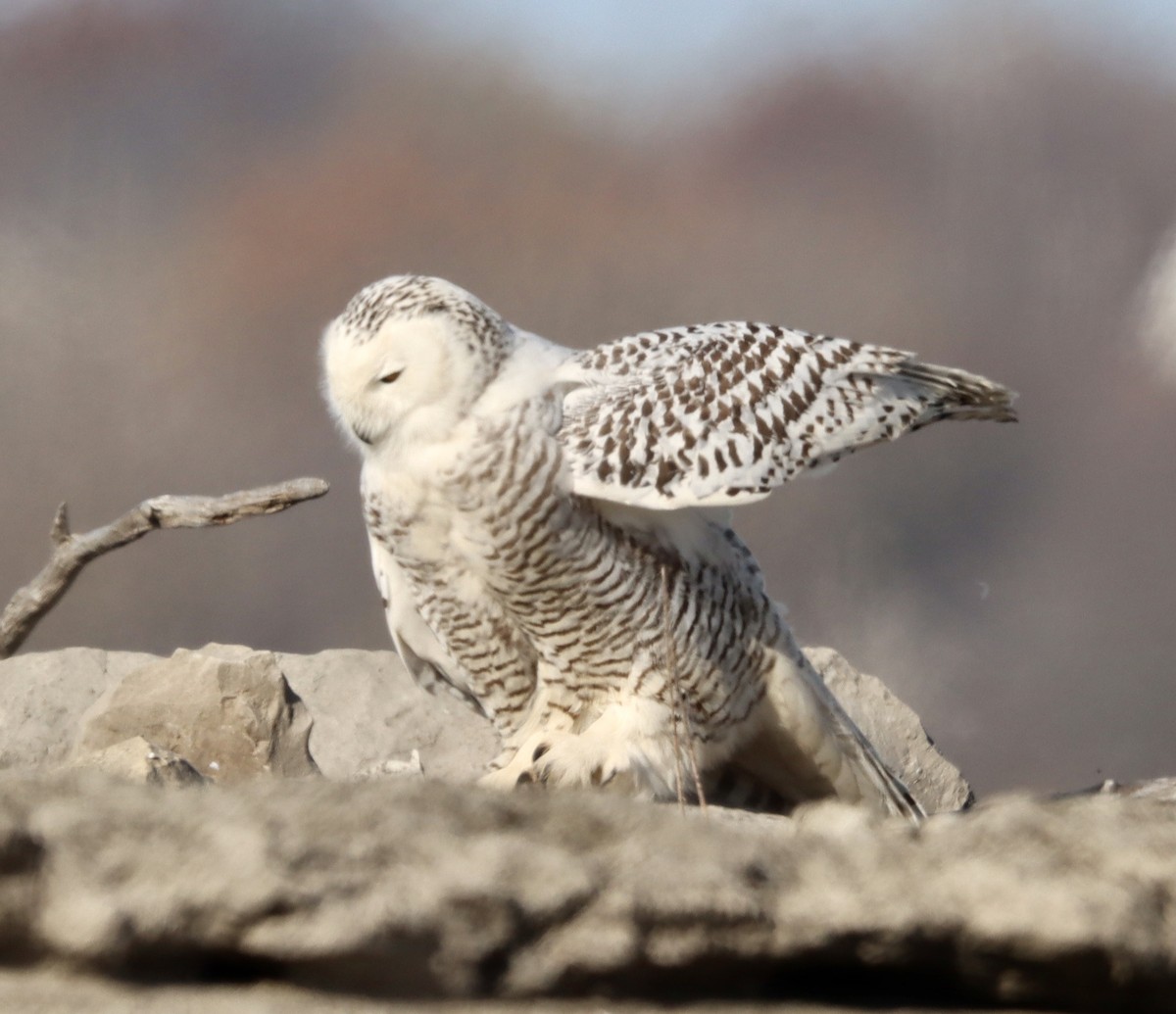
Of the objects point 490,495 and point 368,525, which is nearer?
point 490,495

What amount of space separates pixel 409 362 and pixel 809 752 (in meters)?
1.47

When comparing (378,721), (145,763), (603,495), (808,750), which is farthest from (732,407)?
(378,721)

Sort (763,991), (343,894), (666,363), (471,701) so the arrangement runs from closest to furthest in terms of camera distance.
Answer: (343,894), (763,991), (666,363), (471,701)

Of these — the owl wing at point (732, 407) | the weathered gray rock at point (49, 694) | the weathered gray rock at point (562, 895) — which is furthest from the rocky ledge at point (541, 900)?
the weathered gray rock at point (49, 694)

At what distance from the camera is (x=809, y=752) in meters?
3.88

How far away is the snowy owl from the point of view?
3.21m

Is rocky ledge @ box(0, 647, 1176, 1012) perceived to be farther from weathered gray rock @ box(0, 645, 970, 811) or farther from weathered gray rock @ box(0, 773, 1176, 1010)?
weathered gray rock @ box(0, 645, 970, 811)

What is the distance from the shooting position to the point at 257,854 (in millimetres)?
1355

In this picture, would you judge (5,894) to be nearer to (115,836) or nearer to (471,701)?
(115,836)

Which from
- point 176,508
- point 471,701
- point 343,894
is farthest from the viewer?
point 176,508

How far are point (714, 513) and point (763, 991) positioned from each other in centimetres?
216

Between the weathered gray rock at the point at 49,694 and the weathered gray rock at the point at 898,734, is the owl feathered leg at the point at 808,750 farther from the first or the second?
the weathered gray rock at the point at 49,694

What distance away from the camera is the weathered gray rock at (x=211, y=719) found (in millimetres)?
4758

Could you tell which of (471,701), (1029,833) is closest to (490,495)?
(471,701)
